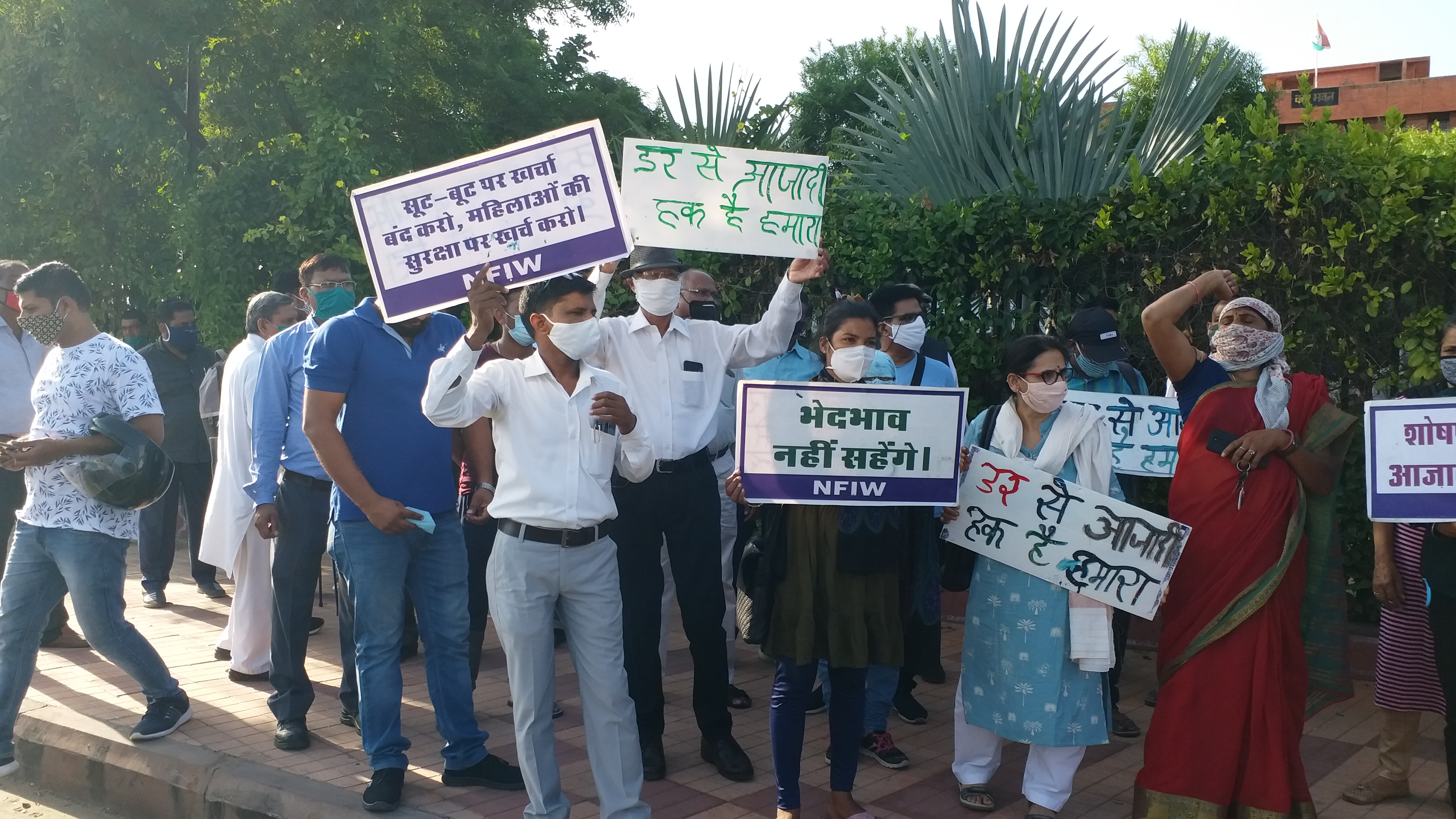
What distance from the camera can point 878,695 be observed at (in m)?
5.11

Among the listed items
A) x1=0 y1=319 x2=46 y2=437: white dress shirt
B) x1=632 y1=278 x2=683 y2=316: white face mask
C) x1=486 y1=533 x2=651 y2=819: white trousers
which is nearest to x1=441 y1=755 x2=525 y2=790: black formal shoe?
x1=486 y1=533 x2=651 y2=819: white trousers

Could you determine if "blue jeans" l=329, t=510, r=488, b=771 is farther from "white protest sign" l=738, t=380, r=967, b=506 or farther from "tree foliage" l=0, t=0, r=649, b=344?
"tree foliage" l=0, t=0, r=649, b=344

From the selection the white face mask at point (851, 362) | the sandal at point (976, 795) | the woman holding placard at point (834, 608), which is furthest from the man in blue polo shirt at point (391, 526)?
the sandal at point (976, 795)

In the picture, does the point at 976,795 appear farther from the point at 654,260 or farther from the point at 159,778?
the point at 159,778

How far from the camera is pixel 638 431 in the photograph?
432cm

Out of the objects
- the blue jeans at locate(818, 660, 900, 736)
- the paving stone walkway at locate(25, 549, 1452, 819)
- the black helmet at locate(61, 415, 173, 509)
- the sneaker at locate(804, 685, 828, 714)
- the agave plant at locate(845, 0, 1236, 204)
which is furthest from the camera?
the agave plant at locate(845, 0, 1236, 204)

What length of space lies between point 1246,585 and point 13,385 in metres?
6.33

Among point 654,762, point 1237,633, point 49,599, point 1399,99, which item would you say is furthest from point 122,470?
point 1399,99

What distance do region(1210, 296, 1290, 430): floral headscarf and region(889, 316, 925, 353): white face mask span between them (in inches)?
68.0

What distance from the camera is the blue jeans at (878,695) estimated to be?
511cm

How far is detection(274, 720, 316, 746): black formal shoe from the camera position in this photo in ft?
17.5

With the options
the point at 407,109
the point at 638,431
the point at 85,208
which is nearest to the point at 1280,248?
the point at 638,431

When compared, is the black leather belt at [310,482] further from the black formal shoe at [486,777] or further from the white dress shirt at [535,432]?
the white dress shirt at [535,432]

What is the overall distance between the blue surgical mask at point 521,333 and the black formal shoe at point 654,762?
6.82ft
